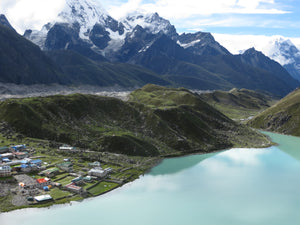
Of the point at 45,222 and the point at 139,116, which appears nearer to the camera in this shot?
the point at 45,222

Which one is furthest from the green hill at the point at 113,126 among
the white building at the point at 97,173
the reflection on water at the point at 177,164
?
the white building at the point at 97,173

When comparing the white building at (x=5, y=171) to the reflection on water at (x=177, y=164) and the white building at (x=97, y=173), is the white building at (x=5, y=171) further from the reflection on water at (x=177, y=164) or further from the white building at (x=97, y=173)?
the reflection on water at (x=177, y=164)

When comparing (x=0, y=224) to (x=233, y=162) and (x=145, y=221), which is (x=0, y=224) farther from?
(x=233, y=162)

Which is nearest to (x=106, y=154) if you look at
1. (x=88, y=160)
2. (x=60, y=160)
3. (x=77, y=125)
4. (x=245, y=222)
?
(x=88, y=160)

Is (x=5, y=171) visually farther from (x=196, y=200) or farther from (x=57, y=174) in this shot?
(x=196, y=200)

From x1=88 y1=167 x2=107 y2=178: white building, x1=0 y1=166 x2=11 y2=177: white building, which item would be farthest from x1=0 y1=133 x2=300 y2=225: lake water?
x1=0 y1=166 x2=11 y2=177: white building

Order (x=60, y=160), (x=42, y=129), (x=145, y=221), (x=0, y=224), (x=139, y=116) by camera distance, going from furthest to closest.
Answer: (x=139, y=116)
(x=42, y=129)
(x=60, y=160)
(x=145, y=221)
(x=0, y=224)

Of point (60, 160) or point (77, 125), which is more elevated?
point (77, 125)
